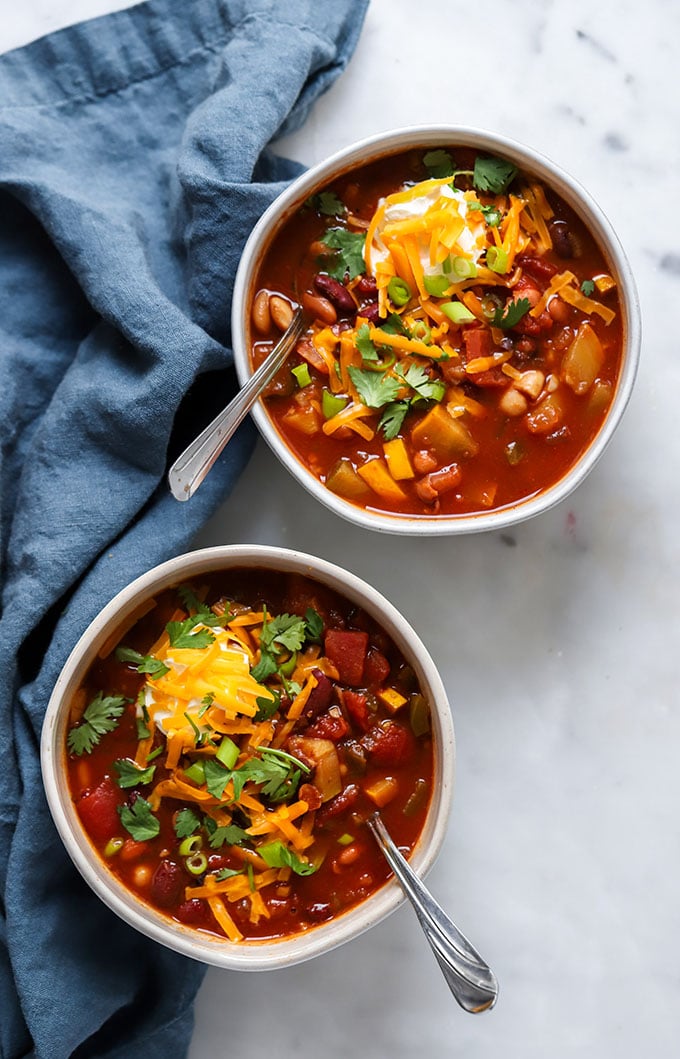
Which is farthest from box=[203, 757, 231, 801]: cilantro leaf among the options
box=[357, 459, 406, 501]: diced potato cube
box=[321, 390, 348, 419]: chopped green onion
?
box=[321, 390, 348, 419]: chopped green onion

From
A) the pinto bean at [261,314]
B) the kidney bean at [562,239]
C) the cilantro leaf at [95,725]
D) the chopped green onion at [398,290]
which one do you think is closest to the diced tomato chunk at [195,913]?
the cilantro leaf at [95,725]

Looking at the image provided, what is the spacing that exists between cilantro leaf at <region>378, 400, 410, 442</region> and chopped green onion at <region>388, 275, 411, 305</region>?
22 centimetres

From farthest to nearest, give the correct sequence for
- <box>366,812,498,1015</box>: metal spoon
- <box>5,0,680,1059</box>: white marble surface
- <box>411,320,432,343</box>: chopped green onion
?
<box>5,0,680,1059</box>: white marble surface
<box>411,320,432,343</box>: chopped green onion
<box>366,812,498,1015</box>: metal spoon

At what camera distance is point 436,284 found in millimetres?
2426

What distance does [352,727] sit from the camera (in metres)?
2.46

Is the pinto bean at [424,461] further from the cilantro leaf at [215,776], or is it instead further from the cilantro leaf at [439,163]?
the cilantro leaf at [215,776]

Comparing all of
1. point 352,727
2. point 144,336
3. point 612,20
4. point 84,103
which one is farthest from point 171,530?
point 612,20

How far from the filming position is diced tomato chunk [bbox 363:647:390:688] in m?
2.47

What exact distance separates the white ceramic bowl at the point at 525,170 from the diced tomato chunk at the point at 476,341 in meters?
0.30

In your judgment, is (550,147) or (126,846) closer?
(126,846)

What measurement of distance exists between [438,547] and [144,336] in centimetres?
88

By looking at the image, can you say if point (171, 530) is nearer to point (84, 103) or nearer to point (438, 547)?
Answer: point (438, 547)

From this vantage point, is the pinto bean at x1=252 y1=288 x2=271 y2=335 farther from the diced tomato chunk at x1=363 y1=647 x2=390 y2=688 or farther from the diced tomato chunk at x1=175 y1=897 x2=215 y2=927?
the diced tomato chunk at x1=175 y1=897 x2=215 y2=927

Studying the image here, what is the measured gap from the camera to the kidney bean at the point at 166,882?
2.41 meters
